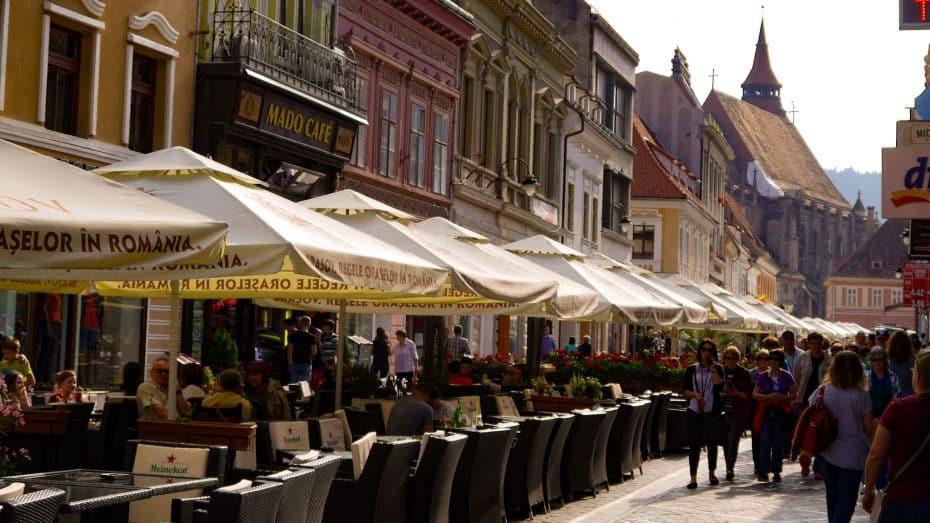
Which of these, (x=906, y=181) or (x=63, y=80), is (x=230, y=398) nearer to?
(x=63, y=80)

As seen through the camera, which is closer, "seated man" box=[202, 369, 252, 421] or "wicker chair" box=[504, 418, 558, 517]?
"seated man" box=[202, 369, 252, 421]

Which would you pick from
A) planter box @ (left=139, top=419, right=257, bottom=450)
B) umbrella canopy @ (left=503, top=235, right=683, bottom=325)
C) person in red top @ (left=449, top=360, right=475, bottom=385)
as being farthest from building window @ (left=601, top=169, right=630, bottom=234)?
planter box @ (left=139, top=419, right=257, bottom=450)

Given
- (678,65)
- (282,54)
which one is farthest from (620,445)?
(678,65)

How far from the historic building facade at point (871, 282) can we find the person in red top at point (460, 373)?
5434 inches

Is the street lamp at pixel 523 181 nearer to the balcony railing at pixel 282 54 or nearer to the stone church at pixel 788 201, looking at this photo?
the balcony railing at pixel 282 54

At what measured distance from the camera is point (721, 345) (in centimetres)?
4269

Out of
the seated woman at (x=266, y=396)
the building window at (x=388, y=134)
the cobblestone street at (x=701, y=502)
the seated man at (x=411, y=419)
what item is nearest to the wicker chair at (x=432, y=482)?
the seated man at (x=411, y=419)

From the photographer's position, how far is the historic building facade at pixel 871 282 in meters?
156

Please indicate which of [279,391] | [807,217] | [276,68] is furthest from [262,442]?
[807,217]

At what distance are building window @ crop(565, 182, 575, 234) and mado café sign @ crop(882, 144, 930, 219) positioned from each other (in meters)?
27.8

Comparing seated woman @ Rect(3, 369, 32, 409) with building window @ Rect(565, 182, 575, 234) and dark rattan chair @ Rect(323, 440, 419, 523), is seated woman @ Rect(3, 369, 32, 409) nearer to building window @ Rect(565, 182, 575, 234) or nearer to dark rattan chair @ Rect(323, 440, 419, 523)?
dark rattan chair @ Rect(323, 440, 419, 523)

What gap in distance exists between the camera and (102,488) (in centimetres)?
→ 797

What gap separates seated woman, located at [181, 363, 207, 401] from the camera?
14.7 meters

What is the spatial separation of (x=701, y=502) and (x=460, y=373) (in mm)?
6646
